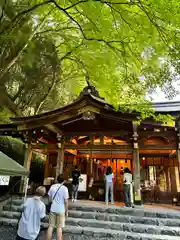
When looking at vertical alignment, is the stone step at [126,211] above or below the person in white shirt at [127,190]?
below

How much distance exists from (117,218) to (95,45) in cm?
718

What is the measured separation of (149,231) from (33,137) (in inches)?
275

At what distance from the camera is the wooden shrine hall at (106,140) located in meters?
8.23

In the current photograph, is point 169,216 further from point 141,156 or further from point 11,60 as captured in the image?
point 11,60

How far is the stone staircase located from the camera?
215 inches

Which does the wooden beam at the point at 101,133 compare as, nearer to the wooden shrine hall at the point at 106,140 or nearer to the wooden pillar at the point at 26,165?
the wooden shrine hall at the point at 106,140

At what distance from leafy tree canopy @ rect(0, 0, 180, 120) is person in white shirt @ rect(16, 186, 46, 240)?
4913mm

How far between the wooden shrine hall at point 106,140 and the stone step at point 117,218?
1.58 meters

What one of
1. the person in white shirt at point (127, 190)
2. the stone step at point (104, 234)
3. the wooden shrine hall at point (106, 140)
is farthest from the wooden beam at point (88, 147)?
the stone step at point (104, 234)

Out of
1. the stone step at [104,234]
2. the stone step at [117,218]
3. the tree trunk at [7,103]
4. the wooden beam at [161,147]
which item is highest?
the tree trunk at [7,103]

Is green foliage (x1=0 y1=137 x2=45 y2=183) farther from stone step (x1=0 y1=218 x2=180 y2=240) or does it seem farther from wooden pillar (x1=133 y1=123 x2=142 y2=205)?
wooden pillar (x1=133 y1=123 x2=142 y2=205)

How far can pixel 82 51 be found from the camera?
31.9ft

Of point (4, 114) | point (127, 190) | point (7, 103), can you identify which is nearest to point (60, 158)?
point (127, 190)

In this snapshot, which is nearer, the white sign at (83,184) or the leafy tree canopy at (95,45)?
the leafy tree canopy at (95,45)
